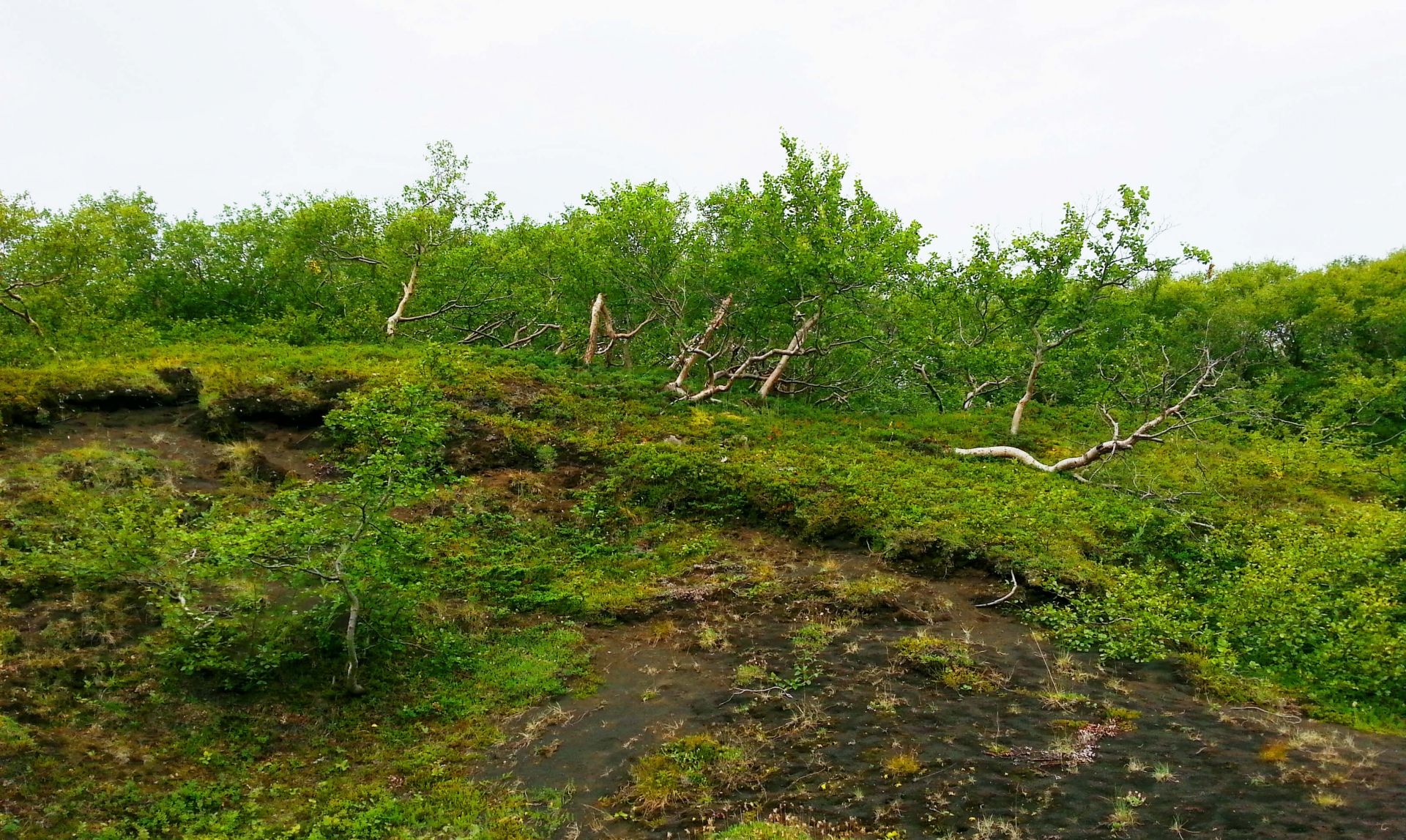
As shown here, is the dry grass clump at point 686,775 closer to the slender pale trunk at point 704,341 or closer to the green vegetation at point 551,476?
the green vegetation at point 551,476

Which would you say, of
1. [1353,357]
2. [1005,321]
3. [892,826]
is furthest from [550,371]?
[1353,357]

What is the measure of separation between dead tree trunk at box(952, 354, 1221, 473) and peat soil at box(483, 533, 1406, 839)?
743 centimetres

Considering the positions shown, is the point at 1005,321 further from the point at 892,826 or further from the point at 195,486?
the point at 195,486

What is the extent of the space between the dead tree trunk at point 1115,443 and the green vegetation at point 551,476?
5.2 inches

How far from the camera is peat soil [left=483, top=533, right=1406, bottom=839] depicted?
276 inches

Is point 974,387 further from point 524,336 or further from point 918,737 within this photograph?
point 918,737

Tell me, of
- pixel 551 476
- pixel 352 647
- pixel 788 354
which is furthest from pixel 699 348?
pixel 352 647

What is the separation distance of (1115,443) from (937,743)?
11.5 m

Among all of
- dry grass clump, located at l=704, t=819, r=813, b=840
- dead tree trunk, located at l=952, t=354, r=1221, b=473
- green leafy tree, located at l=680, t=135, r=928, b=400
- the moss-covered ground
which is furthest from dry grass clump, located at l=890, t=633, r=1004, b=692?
green leafy tree, located at l=680, t=135, r=928, b=400

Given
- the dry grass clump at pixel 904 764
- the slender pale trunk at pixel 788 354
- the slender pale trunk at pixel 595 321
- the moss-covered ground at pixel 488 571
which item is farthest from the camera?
the slender pale trunk at pixel 595 321

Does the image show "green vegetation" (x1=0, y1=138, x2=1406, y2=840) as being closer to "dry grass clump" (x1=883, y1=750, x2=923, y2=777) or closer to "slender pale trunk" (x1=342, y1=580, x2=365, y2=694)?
"slender pale trunk" (x1=342, y1=580, x2=365, y2=694)

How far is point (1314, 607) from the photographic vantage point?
33.6 feet

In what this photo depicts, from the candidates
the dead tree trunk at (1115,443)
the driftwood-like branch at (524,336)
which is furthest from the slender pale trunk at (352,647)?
the driftwood-like branch at (524,336)

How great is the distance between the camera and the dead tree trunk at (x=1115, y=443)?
52.4 feet
